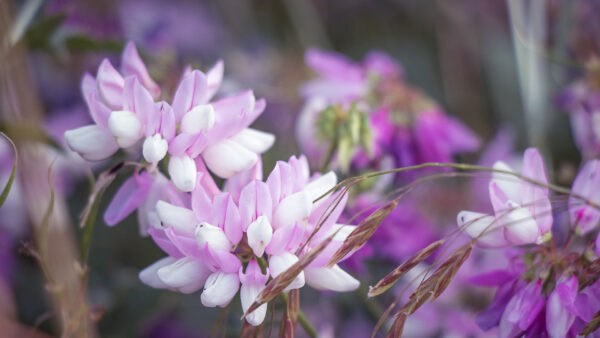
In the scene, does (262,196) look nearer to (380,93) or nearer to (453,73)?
(380,93)

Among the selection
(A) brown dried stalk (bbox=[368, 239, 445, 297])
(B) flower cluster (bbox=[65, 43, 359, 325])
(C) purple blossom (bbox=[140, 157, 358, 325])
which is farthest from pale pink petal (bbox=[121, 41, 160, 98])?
(A) brown dried stalk (bbox=[368, 239, 445, 297])

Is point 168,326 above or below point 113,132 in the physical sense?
below

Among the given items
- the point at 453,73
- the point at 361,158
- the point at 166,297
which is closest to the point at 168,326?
the point at 166,297

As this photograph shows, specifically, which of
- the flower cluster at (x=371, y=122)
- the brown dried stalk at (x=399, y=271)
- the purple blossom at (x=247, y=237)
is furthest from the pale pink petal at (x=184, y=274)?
the flower cluster at (x=371, y=122)

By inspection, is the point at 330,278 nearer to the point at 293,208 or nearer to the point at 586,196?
the point at 293,208

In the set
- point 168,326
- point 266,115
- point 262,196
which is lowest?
point 168,326
